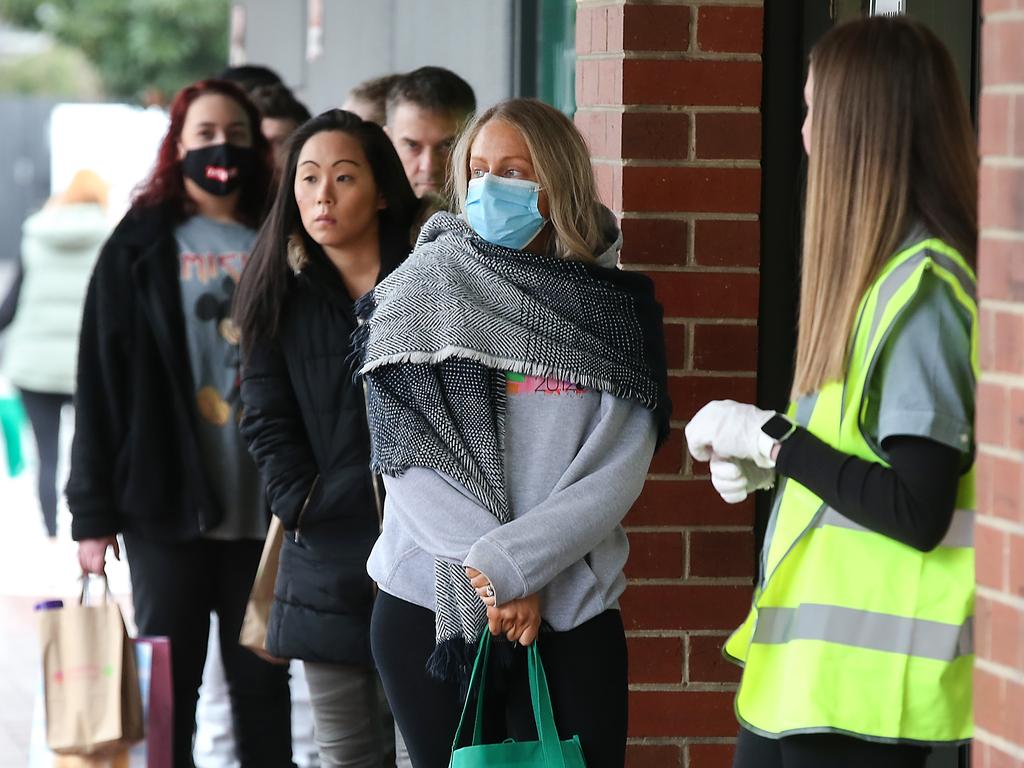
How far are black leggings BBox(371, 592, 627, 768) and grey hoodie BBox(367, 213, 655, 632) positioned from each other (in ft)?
0.13

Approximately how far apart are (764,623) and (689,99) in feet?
4.66

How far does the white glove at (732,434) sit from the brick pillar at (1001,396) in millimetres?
335

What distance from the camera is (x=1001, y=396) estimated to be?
1973 mm

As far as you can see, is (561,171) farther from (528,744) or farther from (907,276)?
(528,744)

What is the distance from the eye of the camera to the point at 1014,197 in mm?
1925

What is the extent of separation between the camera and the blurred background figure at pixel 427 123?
14.1 feet

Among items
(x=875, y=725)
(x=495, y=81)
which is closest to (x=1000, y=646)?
(x=875, y=725)

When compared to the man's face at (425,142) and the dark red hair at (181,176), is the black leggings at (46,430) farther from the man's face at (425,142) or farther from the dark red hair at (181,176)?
the man's face at (425,142)

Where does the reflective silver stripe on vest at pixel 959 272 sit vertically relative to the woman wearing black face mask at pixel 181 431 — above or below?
above

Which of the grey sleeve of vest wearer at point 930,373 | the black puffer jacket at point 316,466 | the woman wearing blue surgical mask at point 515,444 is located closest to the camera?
the grey sleeve of vest wearer at point 930,373

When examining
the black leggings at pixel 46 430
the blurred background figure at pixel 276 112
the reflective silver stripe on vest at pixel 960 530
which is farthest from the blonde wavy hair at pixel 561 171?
the black leggings at pixel 46 430

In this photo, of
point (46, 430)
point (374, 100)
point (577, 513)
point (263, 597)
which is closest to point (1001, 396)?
point (577, 513)

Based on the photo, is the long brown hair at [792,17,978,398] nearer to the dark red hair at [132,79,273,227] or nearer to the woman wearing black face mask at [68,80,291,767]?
the woman wearing black face mask at [68,80,291,767]

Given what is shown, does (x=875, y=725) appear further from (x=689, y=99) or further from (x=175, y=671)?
(x=175, y=671)
